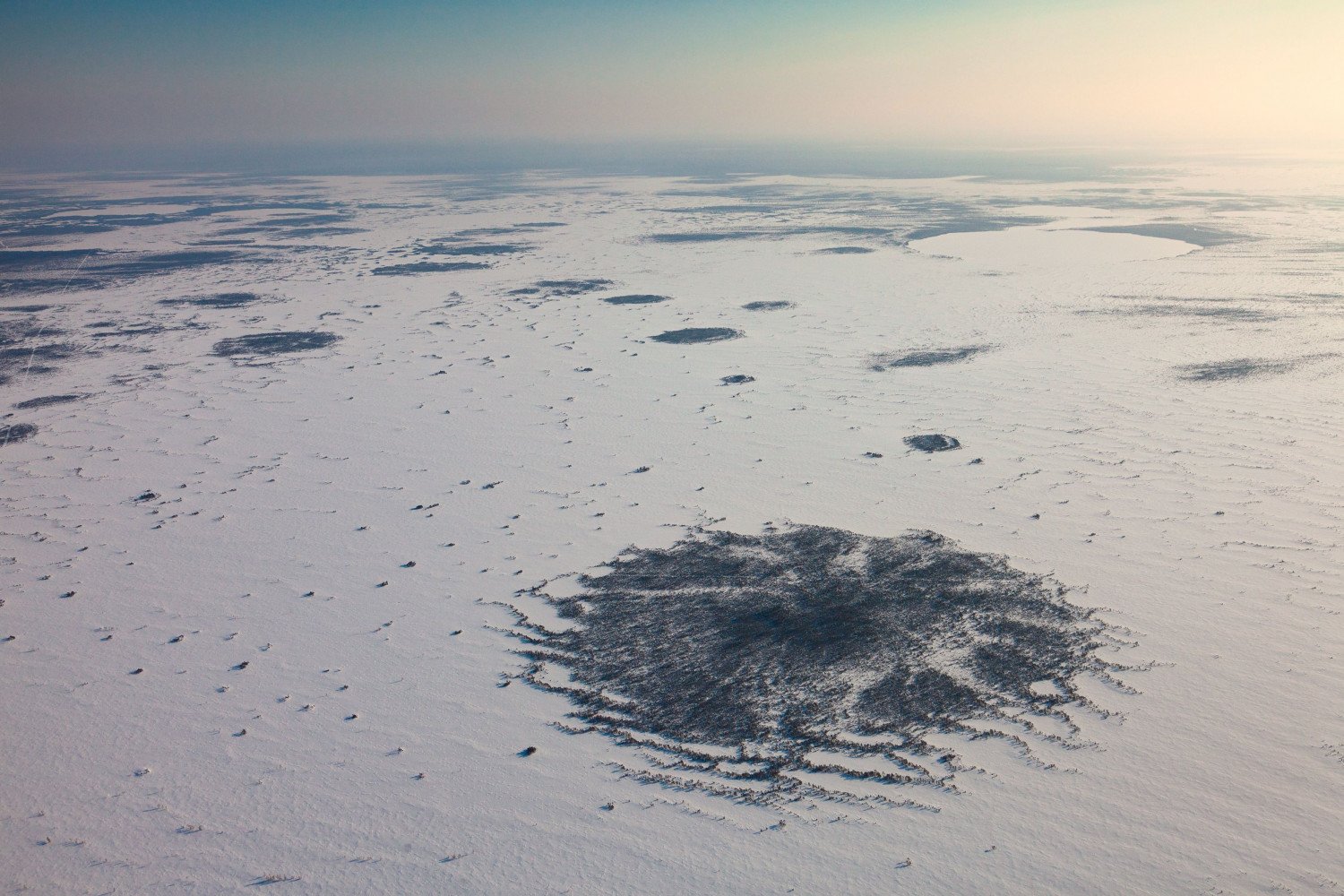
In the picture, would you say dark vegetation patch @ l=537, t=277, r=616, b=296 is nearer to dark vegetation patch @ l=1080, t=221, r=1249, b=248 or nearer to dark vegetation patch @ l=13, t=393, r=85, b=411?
dark vegetation patch @ l=13, t=393, r=85, b=411

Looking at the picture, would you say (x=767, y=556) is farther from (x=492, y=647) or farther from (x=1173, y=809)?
(x=1173, y=809)

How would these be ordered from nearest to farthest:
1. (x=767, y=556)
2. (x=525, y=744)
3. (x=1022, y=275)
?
(x=525, y=744)
(x=767, y=556)
(x=1022, y=275)

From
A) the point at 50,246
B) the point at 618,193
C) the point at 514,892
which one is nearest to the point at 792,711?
the point at 514,892

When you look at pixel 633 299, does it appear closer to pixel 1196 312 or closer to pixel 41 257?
pixel 1196 312


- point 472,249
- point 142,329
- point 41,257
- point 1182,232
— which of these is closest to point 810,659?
point 142,329

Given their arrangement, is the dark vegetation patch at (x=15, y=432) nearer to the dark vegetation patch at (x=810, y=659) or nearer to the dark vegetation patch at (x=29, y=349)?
the dark vegetation patch at (x=29, y=349)

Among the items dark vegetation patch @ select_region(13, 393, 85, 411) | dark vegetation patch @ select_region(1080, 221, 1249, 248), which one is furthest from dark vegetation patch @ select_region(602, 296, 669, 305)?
dark vegetation patch @ select_region(1080, 221, 1249, 248)

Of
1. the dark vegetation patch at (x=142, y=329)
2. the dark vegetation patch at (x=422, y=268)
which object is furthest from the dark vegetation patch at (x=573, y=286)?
the dark vegetation patch at (x=142, y=329)
